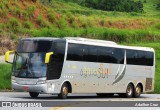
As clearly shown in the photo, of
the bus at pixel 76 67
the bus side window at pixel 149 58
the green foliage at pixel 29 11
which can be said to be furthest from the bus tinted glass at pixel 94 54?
the green foliage at pixel 29 11

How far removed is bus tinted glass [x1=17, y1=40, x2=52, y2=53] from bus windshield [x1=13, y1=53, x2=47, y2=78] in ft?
0.88

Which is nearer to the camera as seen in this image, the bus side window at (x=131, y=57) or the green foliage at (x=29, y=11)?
the bus side window at (x=131, y=57)

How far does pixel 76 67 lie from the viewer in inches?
1106

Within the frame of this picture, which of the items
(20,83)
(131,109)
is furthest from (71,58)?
(131,109)

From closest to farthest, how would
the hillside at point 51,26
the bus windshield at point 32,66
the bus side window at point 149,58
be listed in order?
1. the bus windshield at point 32,66
2. the bus side window at point 149,58
3. the hillside at point 51,26

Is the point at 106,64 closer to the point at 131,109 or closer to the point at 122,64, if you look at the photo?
the point at 122,64

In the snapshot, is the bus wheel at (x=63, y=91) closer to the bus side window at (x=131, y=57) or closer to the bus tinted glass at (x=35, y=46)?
the bus tinted glass at (x=35, y=46)

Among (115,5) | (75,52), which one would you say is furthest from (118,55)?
(115,5)

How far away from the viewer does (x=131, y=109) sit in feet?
66.1

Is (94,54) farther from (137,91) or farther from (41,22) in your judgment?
(41,22)

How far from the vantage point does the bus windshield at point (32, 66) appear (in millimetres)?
26453

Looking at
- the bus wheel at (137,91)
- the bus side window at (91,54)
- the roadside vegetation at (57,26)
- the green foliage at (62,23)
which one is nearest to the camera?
the bus side window at (91,54)

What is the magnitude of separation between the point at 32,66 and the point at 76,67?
2736 mm

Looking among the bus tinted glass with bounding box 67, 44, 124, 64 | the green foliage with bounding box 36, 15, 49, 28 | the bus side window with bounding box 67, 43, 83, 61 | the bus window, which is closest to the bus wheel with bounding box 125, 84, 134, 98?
the bus tinted glass with bounding box 67, 44, 124, 64
